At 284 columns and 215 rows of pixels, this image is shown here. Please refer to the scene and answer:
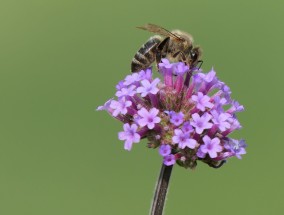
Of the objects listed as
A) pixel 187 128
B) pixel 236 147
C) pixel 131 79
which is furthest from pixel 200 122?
pixel 131 79

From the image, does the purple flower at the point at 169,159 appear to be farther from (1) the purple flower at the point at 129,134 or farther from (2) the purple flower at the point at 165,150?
(1) the purple flower at the point at 129,134

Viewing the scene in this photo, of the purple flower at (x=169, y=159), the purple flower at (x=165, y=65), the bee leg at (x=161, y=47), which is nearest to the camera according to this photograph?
the purple flower at (x=169, y=159)

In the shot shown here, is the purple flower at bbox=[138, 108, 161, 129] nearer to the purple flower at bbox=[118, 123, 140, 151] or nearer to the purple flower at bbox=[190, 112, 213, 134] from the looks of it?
the purple flower at bbox=[118, 123, 140, 151]

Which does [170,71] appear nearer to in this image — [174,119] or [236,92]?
[174,119]

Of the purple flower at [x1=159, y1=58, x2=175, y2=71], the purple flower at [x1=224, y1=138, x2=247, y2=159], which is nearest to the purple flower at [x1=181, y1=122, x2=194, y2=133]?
the purple flower at [x1=224, y1=138, x2=247, y2=159]

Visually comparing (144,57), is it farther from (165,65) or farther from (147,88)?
(147,88)

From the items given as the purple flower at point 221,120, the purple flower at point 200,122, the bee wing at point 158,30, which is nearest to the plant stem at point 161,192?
the purple flower at point 200,122
